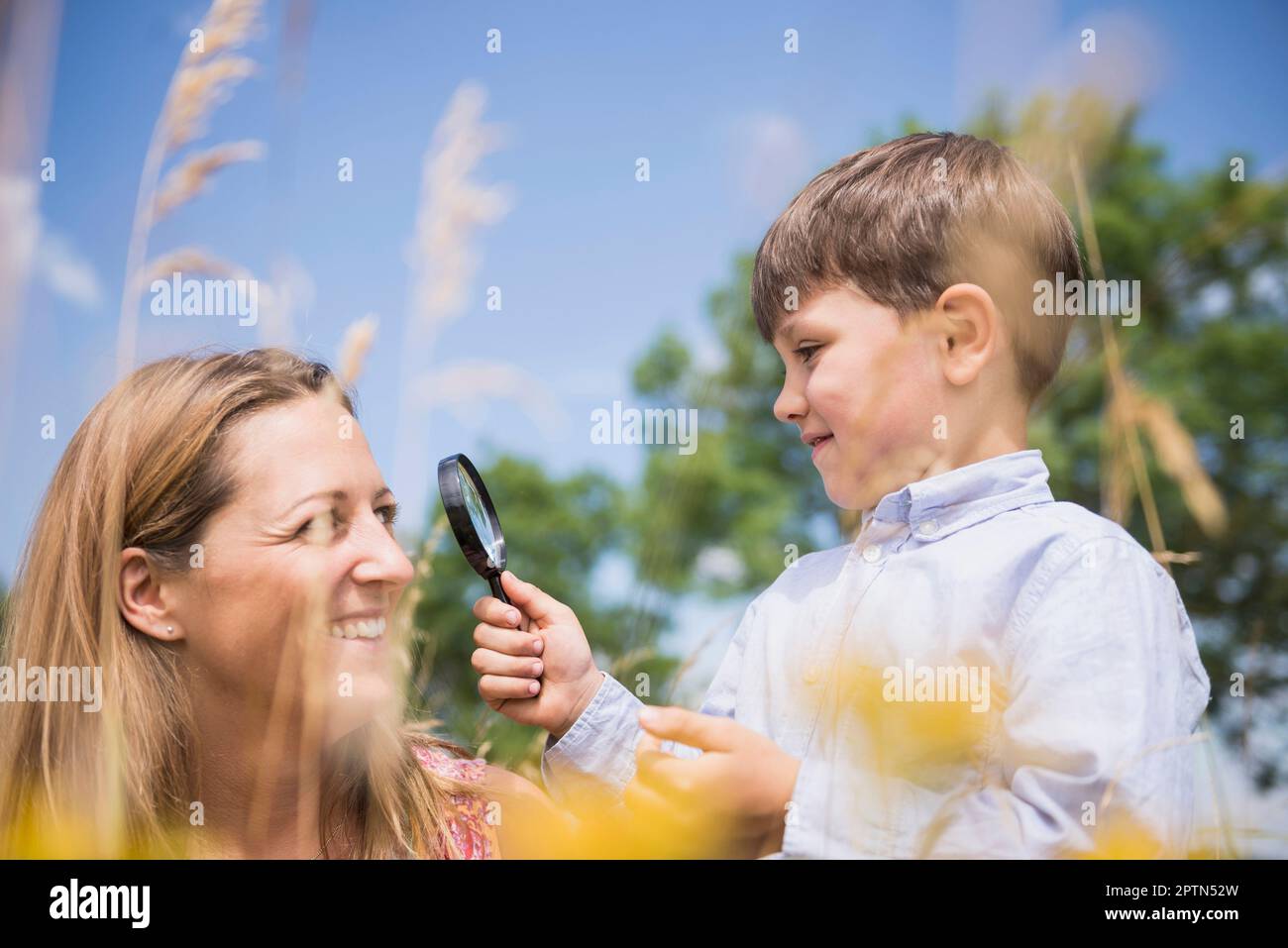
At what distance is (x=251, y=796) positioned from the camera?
1652 mm

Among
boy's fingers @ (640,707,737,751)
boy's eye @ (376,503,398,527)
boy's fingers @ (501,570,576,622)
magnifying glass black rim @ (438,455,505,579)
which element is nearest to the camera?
boy's fingers @ (640,707,737,751)

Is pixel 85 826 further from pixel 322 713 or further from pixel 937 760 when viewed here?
pixel 937 760

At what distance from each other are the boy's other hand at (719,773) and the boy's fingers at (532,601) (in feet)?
1.22

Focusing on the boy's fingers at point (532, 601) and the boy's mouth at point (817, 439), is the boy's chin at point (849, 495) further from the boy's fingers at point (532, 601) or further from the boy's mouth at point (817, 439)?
the boy's fingers at point (532, 601)

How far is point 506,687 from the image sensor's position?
1.49 m

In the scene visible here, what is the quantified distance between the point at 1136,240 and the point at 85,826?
484 inches

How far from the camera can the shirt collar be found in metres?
1.48

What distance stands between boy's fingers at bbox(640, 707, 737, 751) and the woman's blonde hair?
0.70 metres

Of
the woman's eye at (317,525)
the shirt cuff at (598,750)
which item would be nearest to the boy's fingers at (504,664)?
the shirt cuff at (598,750)

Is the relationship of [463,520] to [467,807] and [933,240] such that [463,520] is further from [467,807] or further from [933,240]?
[933,240]

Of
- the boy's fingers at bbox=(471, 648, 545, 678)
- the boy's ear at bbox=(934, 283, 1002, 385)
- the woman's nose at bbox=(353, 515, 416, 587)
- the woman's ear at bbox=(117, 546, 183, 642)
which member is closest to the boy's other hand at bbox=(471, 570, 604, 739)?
the boy's fingers at bbox=(471, 648, 545, 678)

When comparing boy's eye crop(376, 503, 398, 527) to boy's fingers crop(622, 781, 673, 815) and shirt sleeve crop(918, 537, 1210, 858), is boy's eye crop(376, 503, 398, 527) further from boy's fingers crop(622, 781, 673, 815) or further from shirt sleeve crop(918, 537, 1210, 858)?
shirt sleeve crop(918, 537, 1210, 858)

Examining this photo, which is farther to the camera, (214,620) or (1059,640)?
(214,620)
